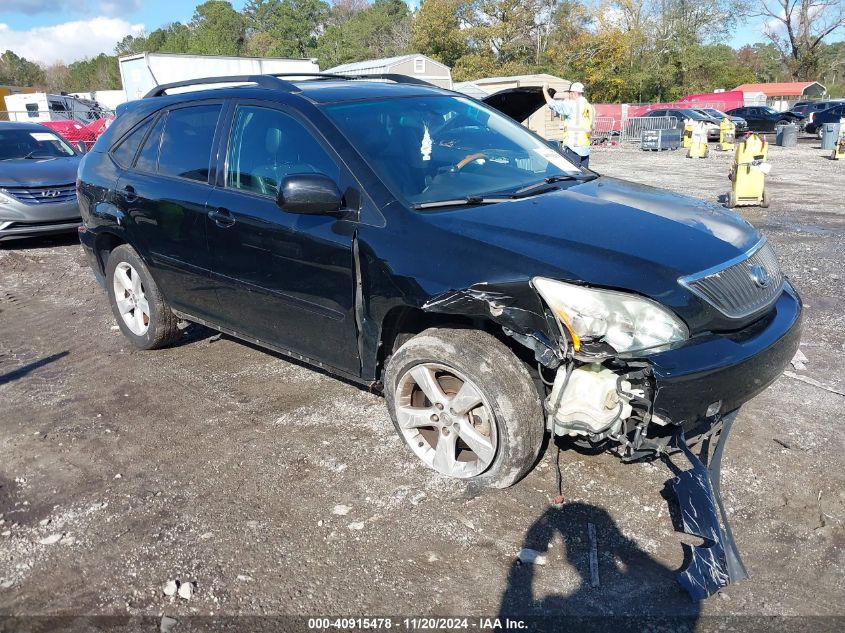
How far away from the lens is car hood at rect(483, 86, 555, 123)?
5484 mm

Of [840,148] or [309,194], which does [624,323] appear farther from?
[840,148]

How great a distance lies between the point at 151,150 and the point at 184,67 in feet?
49.8

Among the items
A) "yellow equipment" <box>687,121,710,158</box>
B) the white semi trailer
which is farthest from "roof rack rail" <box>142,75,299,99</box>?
"yellow equipment" <box>687,121,710,158</box>

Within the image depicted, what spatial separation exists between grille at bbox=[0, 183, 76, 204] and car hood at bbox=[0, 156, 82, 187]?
0.06m

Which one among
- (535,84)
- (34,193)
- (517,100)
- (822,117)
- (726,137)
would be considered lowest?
(726,137)

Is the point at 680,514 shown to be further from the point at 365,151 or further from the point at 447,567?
the point at 365,151

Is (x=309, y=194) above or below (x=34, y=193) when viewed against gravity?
above

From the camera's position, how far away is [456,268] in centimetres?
305

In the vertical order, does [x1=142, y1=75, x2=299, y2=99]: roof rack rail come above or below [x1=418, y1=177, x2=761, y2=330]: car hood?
above

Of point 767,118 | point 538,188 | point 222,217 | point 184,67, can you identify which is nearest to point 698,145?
point 767,118

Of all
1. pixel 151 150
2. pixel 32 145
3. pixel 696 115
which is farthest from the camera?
pixel 696 115

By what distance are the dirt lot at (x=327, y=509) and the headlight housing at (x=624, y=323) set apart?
2.83 ft

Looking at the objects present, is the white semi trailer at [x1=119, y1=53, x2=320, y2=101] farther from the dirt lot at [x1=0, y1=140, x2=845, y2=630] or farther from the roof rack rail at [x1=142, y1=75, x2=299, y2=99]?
the dirt lot at [x1=0, y1=140, x2=845, y2=630]

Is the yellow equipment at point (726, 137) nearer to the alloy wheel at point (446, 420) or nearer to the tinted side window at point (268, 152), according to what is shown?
the tinted side window at point (268, 152)
